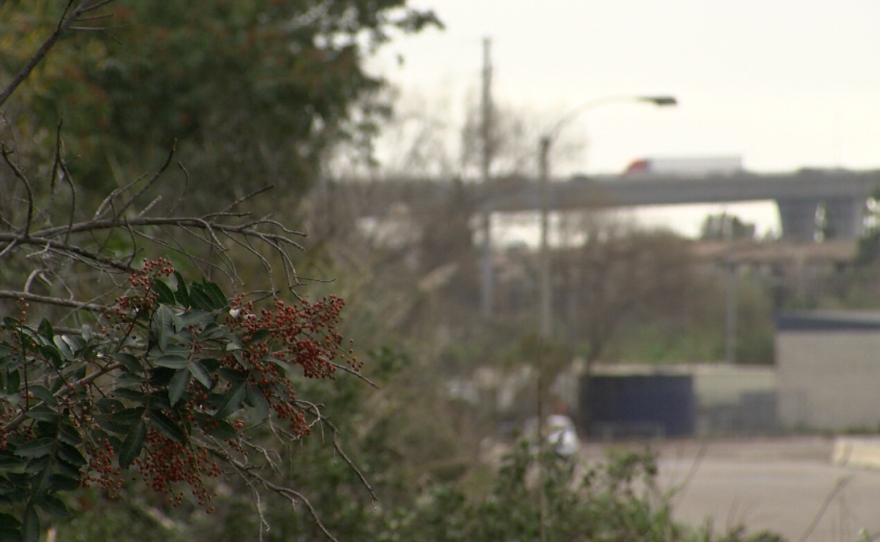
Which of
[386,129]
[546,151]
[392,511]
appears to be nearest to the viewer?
[392,511]

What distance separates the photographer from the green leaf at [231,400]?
231 cm

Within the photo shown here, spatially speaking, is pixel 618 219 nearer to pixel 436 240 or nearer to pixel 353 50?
pixel 436 240

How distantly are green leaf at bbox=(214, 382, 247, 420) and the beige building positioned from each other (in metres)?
44.3

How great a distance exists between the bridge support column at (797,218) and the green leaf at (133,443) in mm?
70315

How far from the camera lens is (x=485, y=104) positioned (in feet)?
127

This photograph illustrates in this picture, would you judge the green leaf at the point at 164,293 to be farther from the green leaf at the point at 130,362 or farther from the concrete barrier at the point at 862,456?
the concrete barrier at the point at 862,456

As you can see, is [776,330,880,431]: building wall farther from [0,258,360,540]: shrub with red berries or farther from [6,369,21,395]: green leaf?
[6,369,21,395]: green leaf

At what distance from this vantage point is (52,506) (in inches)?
97.7

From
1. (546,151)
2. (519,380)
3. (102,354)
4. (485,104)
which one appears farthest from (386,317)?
(485,104)

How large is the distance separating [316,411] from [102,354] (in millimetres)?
516

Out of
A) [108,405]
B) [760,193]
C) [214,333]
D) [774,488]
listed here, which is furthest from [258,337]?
[760,193]

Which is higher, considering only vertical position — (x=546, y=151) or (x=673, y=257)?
(x=546, y=151)

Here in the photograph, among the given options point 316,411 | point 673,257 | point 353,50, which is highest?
point 353,50

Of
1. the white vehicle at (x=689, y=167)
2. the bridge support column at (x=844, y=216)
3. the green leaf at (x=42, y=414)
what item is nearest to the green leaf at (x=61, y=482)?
the green leaf at (x=42, y=414)
